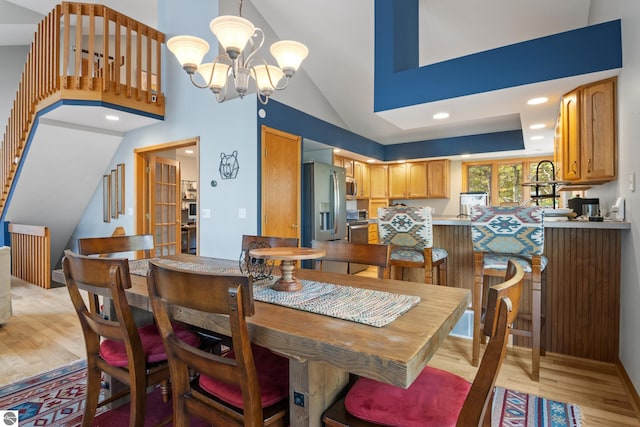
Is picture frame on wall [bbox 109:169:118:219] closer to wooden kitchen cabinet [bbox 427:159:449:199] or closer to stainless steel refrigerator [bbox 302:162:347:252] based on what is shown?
stainless steel refrigerator [bbox 302:162:347:252]

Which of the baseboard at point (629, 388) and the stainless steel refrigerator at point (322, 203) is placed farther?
the stainless steel refrigerator at point (322, 203)

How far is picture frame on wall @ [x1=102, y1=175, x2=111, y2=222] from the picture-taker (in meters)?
5.25

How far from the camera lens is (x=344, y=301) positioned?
50.0 inches

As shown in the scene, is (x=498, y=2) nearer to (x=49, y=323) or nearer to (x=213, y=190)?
(x=213, y=190)

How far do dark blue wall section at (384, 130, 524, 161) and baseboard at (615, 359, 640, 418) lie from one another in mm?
4108

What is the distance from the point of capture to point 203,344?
1726 mm

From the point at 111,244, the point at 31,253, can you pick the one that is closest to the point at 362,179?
the point at 111,244

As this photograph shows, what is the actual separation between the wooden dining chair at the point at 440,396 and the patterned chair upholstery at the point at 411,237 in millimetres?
1399

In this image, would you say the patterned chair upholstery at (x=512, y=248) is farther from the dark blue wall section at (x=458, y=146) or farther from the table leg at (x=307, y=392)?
the dark blue wall section at (x=458, y=146)

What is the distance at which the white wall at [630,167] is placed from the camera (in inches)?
77.3

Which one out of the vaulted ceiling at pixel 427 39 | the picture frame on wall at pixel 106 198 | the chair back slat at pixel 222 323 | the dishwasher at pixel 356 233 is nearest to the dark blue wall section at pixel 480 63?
the vaulted ceiling at pixel 427 39

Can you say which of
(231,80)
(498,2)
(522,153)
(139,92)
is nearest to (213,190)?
(231,80)

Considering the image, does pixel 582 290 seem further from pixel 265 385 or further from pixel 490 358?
pixel 265 385

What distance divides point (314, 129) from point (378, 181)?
2.75 meters
